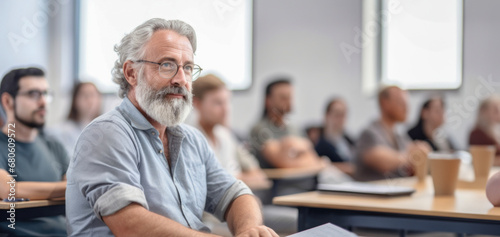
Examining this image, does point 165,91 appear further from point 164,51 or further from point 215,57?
point 215,57

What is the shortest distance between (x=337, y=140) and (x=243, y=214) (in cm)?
346

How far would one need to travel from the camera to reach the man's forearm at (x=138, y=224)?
4.27ft

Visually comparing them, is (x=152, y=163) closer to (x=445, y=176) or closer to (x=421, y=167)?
(x=445, y=176)

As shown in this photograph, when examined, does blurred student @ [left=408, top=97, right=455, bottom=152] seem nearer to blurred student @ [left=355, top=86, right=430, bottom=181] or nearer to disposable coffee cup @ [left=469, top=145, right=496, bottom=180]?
blurred student @ [left=355, top=86, right=430, bottom=181]

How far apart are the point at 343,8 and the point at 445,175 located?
4.14 metres

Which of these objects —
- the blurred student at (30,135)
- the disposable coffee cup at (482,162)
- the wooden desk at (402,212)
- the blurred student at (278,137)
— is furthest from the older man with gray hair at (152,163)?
the blurred student at (278,137)

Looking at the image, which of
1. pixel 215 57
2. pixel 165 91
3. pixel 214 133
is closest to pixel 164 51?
pixel 165 91

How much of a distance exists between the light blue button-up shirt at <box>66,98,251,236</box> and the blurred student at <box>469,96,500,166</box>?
327 cm

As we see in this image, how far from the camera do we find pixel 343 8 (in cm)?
583

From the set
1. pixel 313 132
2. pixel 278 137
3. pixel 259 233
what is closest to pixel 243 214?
pixel 259 233

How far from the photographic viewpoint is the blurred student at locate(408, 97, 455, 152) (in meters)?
4.23

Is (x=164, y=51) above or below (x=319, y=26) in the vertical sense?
below

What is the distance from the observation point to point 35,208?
5.07ft

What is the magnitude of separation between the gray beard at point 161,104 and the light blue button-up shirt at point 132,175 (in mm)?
35
